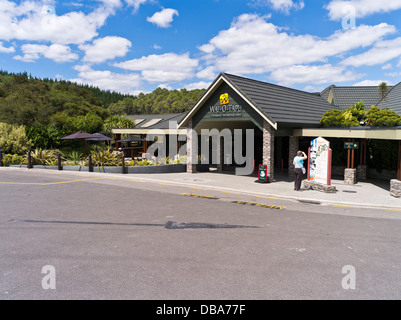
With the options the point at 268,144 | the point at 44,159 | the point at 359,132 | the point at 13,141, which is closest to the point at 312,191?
the point at 268,144

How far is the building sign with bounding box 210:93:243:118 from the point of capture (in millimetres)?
19059

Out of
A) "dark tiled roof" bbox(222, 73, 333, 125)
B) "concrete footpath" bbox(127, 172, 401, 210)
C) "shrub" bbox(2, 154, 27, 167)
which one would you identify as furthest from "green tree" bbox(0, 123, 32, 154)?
"dark tiled roof" bbox(222, 73, 333, 125)

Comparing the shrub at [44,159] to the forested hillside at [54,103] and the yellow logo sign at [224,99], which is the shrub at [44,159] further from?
the yellow logo sign at [224,99]

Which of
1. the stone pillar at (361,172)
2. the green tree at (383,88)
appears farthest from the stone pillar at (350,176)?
the green tree at (383,88)

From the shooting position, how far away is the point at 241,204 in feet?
39.9

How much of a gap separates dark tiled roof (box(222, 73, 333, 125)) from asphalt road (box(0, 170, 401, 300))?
7.27 m

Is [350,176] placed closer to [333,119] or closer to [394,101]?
[333,119]

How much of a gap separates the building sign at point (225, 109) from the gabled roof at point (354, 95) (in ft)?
49.9

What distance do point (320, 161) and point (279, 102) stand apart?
6437 millimetres

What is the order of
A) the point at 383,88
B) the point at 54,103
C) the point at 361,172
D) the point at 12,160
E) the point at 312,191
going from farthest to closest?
the point at 54,103 < the point at 383,88 < the point at 12,160 < the point at 361,172 < the point at 312,191

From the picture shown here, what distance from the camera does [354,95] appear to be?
31812mm

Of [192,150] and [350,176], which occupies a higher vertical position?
[192,150]

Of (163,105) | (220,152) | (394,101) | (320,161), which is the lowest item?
(320,161)
